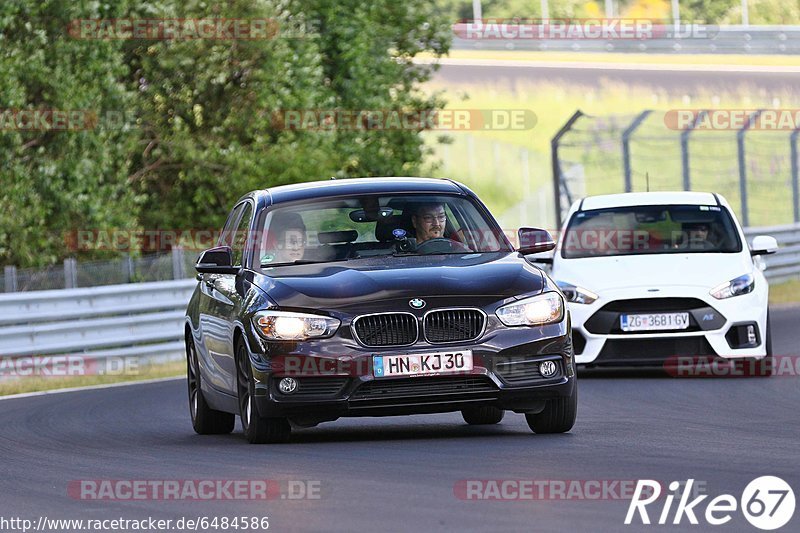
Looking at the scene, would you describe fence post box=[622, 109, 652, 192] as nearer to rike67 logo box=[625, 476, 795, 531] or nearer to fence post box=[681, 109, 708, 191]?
fence post box=[681, 109, 708, 191]

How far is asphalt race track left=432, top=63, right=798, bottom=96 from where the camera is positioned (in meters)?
70.4

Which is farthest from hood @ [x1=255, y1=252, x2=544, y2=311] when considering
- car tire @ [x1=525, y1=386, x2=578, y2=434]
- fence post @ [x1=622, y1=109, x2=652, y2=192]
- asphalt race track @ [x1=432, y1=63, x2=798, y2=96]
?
asphalt race track @ [x1=432, y1=63, x2=798, y2=96]

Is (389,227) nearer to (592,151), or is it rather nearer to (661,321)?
(661,321)

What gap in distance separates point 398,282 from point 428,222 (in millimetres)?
1089

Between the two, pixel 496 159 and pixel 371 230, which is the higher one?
pixel 371 230

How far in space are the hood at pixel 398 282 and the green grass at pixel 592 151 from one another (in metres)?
33.0

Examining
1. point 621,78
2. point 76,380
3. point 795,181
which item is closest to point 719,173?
point 795,181

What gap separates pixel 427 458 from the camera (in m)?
9.55

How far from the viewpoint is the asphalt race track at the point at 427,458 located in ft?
25.0

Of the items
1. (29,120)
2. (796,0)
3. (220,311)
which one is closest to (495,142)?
(796,0)

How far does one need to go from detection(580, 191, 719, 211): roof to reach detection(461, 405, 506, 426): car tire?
5588 millimetres

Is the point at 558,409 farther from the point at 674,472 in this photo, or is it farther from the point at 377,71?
the point at 377,71

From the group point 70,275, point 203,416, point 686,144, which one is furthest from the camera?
point 686,144

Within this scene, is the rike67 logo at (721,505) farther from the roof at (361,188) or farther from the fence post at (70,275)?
the fence post at (70,275)
